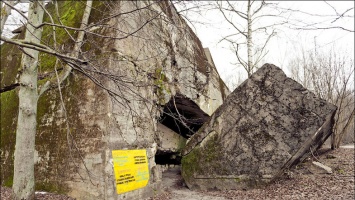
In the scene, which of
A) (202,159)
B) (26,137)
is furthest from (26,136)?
(202,159)

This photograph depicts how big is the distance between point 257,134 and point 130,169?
3261 mm

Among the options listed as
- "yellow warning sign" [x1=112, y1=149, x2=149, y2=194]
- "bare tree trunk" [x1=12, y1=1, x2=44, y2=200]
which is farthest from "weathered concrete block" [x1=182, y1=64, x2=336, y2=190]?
"bare tree trunk" [x1=12, y1=1, x2=44, y2=200]

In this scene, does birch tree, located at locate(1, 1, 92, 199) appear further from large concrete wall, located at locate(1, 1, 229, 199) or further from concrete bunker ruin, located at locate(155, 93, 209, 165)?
concrete bunker ruin, located at locate(155, 93, 209, 165)

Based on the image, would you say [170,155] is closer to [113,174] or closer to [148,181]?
[148,181]

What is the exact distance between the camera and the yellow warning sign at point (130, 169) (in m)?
5.21

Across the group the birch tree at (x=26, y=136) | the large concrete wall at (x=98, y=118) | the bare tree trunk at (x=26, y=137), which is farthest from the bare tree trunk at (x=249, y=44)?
the bare tree trunk at (x=26, y=137)

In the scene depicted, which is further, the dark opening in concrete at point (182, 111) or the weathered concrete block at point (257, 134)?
the dark opening in concrete at point (182, 111)

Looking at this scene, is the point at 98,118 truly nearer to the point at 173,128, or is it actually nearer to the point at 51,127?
the point at 51,127

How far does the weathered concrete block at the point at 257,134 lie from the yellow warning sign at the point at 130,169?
155 cm

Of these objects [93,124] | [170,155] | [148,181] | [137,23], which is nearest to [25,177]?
[93,124]

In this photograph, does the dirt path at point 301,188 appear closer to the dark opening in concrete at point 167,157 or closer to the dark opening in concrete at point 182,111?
the dark opening in concrete at point 167,157

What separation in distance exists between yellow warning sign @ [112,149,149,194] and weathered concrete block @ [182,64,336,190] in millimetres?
1554

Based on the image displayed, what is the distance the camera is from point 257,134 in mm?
6629

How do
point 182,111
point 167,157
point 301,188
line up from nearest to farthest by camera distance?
point 301,188 < point 182,111 < point 167,157
